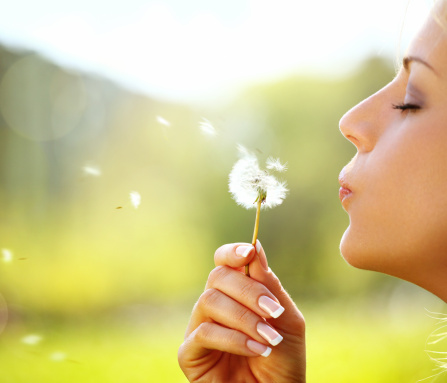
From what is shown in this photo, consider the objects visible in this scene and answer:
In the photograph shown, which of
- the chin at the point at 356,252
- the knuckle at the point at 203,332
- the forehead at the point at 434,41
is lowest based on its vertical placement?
the knuckle at the point at 203,332

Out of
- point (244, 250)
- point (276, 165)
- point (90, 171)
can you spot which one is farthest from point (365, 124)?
point (90, 171)

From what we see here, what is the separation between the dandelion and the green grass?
5.71 ft

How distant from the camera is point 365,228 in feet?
2.60

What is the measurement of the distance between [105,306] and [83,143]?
5.41ft

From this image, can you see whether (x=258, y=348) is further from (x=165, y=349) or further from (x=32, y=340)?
(x=32, y=340)

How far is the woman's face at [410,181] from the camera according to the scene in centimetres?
76

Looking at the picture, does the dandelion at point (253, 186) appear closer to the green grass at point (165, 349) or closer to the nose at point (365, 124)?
the nose at point (365, 124)

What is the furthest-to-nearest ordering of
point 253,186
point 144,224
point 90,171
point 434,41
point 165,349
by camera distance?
1. point 144,224
2. point 165,349
3. point 90,171
4. point 253,186
5. point 434,41

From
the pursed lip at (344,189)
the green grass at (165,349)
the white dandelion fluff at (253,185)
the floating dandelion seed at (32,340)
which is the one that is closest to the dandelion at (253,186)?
the white dandelion fluff at (253,185)

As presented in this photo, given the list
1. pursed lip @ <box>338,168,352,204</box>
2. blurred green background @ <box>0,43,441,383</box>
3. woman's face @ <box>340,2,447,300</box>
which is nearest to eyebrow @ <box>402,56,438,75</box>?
woman's face @ <box>340,2,447,300</box>

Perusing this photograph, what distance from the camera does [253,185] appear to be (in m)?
0.88

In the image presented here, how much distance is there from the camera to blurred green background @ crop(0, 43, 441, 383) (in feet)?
12.8

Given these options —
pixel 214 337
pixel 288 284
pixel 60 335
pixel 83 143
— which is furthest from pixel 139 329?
pixel 214 337

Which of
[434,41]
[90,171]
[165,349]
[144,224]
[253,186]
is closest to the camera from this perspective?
[434,41]
